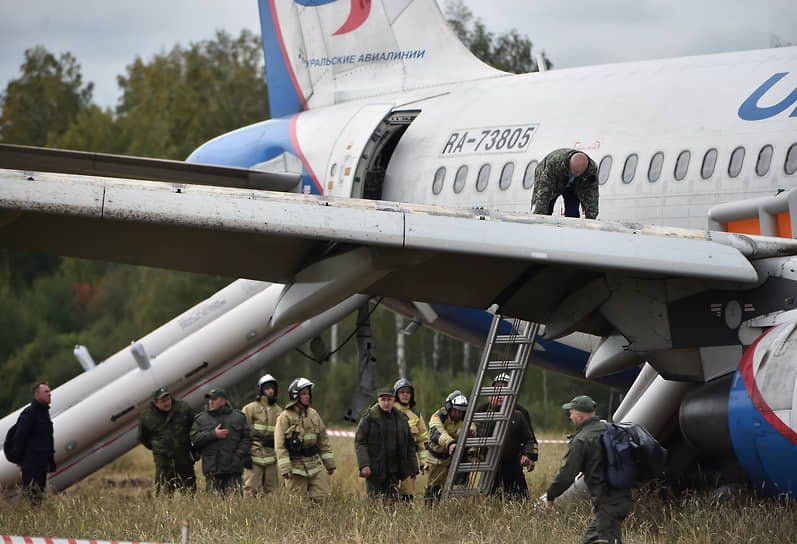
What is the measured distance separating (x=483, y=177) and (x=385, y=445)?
3980mm

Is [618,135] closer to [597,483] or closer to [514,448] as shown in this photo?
[514,448]

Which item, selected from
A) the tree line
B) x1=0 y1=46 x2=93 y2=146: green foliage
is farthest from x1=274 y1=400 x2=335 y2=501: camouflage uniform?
x1=0 y1=46 x2=93 y2=146: green foliage

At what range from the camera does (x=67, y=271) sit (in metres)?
47.6

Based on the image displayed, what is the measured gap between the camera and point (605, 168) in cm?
1161

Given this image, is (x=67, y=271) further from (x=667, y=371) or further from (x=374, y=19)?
(x=667, y=371)

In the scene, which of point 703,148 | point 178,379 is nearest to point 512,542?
point 703,148

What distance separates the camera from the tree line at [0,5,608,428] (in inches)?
1286

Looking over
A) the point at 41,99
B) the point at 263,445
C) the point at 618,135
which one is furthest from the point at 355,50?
the point at 41,99

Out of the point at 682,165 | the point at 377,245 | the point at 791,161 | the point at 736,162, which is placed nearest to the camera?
the point at 377,245

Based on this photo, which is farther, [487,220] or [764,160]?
[764,160]

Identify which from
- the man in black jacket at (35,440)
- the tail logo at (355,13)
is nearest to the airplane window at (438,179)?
the tail logo at (355,13)

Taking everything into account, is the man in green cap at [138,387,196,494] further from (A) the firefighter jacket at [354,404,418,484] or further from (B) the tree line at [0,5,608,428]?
(B) the tree line at [0,5,608,428]

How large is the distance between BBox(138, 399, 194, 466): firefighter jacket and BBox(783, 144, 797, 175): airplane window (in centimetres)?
678

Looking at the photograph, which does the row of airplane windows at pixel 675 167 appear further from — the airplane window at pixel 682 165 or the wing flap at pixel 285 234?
the wing flap at pixel 285 234
